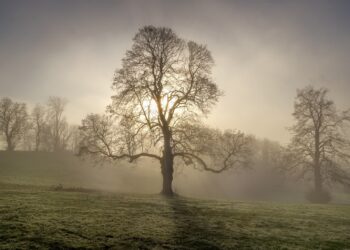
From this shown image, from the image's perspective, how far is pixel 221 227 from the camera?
1316cm

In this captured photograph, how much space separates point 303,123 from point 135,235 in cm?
3792

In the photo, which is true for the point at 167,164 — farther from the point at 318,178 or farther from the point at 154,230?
the point at 318,178

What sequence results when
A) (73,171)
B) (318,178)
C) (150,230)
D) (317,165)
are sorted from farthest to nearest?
(73,171) < (318,178) < (317,165) < (150,230)

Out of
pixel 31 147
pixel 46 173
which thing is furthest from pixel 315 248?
pixel 31 147

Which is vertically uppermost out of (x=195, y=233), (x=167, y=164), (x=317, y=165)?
(x=317, y=165)

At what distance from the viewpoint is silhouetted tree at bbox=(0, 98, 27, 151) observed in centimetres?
8194

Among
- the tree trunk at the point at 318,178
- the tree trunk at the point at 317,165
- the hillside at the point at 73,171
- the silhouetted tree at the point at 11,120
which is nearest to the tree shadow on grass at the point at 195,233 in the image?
the tree trunk at the point at 317,165

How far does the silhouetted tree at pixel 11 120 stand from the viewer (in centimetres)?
8194

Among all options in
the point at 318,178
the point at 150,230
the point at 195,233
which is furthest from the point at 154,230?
the point at 318,178

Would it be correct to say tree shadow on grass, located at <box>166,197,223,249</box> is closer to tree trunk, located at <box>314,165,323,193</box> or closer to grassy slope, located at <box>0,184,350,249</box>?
grassy slope, located at <box>0,184,350,249</box>

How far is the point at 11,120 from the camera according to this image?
3263 inches

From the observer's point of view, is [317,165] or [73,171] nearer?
[317,165]

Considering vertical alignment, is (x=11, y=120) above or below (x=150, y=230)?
above

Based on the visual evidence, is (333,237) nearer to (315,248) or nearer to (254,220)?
(315,248)
